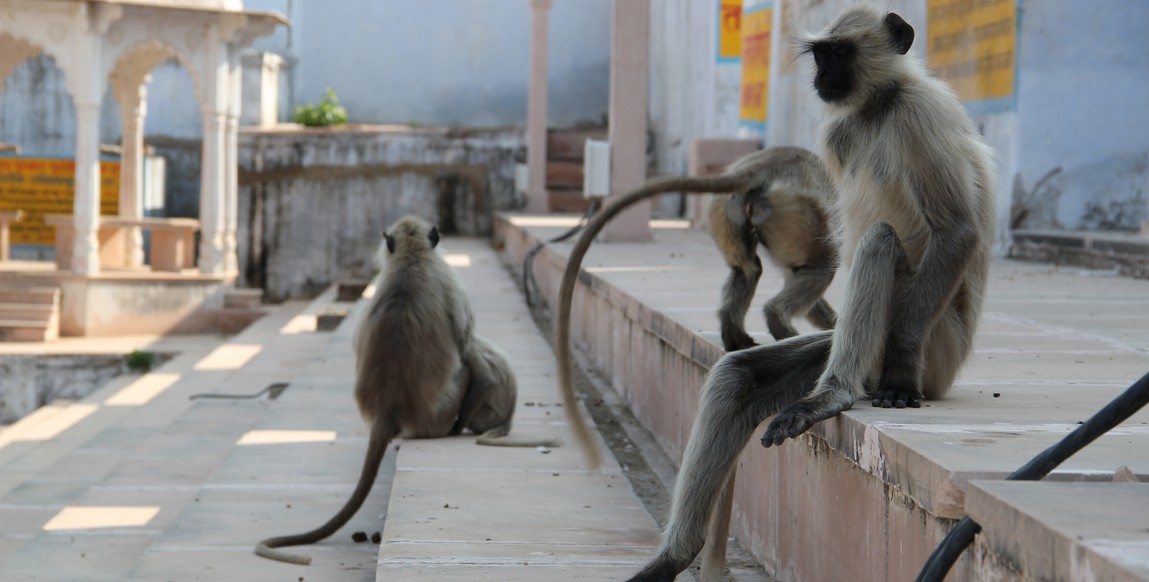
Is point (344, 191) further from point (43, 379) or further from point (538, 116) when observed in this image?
point (43, 379)

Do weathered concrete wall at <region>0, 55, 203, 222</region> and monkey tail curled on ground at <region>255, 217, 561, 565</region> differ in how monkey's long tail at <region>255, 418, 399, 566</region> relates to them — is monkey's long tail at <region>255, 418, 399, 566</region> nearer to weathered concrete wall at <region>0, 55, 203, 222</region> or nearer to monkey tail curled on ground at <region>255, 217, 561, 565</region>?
monkey tail curled on ground at <region>255, 217, 561, 565</region>

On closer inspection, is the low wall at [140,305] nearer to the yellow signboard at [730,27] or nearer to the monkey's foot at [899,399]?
the yellow signboard at [730,27]

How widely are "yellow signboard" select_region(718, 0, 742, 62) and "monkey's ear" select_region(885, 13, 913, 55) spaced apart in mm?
10529

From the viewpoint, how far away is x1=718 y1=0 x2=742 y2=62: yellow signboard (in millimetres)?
12969

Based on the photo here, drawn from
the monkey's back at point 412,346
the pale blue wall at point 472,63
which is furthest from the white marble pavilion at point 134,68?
the monkey's back at point 412,346

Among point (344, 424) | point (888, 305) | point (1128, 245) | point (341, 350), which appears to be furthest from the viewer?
point (341, 350)

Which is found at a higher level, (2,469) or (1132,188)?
(1132,188)

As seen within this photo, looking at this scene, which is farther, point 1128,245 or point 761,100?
point 761,100

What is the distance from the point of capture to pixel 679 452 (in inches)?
159

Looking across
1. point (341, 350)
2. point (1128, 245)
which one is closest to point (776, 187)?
point (1128, 245)

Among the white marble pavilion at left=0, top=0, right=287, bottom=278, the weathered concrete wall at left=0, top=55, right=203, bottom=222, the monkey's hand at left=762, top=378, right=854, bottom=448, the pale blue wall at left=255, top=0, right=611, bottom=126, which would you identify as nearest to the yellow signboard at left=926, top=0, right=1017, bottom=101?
the monkey's hand at left=762, top=378, right=854, bottom=448

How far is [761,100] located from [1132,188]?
4469 mm

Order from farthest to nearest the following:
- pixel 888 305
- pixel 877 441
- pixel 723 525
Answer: pixel 723 525
pixel 888 305
pixel 877 441

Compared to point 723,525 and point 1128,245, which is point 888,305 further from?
point 1128,245
